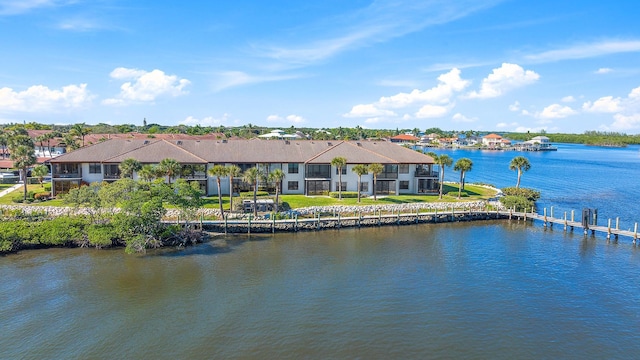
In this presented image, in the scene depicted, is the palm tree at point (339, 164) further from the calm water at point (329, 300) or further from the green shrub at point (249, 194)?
the calm water at point (329, 300)

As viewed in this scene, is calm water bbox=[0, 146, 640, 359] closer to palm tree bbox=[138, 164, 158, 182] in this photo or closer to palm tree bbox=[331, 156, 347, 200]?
palm tree bbox=[138, 164, 158, 182]

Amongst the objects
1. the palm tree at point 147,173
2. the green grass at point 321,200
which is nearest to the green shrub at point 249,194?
the green grass at point 321,200

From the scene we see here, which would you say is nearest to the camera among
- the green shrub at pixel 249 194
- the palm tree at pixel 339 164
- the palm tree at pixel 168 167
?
the palm tree at pixel 168 167

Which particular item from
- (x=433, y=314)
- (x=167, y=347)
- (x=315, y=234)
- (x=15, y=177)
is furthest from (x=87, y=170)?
(x=433, y=314)

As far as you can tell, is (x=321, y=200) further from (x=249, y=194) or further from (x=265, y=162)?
(x=265, y=162)

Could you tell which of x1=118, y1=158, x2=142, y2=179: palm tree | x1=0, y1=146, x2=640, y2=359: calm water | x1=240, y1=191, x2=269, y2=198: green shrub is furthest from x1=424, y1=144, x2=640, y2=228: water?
x1=118, y1=158, x2=142, y2=179: palm tree

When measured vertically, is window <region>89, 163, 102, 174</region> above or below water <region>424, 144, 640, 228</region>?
above

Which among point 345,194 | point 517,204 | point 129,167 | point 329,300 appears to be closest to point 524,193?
point 517,204
